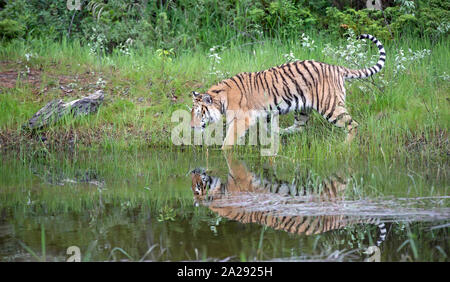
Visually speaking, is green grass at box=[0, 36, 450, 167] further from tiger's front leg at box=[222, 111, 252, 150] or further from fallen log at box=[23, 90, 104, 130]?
tiger's front leg at box=[222, 111, 252, 150]

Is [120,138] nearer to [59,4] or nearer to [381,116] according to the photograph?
[381,116]

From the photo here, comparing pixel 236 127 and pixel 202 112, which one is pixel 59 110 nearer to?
pixel 202 112

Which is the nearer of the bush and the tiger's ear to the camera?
the tiger's ear

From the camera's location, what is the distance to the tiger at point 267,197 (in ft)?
13.3

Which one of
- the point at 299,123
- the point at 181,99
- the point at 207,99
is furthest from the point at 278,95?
the point at 181,99

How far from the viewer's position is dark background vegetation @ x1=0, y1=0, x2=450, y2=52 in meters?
11.1

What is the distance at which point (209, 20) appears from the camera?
12.3 metres

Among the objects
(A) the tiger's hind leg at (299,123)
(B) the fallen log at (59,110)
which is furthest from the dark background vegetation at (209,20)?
(A) the tiger's hind leg at (299,123)

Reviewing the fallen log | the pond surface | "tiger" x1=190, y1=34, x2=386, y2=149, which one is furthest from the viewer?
the fallen log

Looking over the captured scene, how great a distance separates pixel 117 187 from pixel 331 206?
2.36 metres

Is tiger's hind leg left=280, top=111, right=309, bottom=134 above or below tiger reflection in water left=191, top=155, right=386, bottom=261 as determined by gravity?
above

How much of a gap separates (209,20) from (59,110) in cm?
471

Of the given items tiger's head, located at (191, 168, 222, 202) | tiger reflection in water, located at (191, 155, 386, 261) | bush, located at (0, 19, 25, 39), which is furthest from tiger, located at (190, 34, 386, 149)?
bush, located at (0, 19, 25, 39)

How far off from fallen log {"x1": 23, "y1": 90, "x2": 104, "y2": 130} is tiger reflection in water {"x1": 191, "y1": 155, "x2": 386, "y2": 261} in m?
3.22
